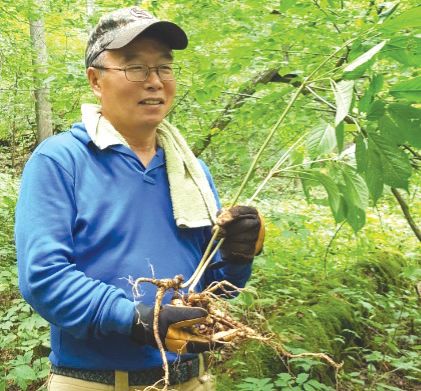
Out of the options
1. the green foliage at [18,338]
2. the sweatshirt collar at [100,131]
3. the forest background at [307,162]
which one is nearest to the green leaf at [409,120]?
the forest background at [307,162]

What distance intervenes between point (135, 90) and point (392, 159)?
0.86 metres

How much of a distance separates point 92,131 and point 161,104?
257mm

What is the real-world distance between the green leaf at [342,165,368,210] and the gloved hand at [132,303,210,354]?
→ 0.62 m

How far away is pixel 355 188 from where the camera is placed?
5.16 ft

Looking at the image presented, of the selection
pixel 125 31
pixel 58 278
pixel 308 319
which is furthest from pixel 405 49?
pixel 308 319

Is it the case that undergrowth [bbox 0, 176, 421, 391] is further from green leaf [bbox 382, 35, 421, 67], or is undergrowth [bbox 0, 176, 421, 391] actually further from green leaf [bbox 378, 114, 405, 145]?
green leaf [bbox 382, 35, 421, 67]

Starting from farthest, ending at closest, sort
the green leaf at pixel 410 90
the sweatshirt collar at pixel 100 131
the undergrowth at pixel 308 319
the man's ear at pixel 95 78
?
the undergrowth at pixel 308 319
the man's ear at pixel 95 78
the sweatshirt collar at pixel 100 131
the green leaf at pixel 410 90

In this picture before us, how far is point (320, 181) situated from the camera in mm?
1638

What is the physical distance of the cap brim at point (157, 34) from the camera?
1.59 m

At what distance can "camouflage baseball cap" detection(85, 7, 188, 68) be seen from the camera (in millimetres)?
1597

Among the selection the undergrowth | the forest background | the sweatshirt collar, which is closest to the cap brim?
the sweatshirt collar

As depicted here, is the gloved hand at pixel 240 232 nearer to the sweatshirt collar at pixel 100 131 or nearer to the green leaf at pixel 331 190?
the green leaf at pixel 331 190

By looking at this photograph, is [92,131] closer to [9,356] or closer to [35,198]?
[35,198]

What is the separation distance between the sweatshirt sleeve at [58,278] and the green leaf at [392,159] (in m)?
0.86
